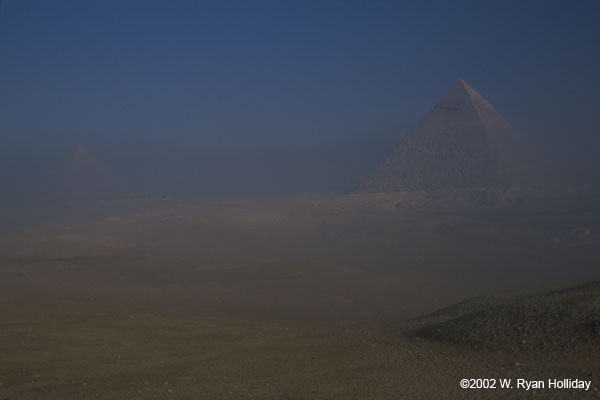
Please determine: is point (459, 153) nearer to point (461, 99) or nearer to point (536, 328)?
point (461, 99)

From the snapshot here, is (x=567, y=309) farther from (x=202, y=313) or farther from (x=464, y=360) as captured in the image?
(x=202, y=313)

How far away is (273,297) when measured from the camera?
18.0 m

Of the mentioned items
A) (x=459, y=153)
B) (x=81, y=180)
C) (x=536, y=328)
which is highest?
(x=81, y=180)

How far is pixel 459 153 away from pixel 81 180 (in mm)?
65606

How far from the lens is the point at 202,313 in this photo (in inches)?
565

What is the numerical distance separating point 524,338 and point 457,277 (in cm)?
1595

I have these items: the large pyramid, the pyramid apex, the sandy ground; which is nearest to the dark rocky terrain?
the sandy ground

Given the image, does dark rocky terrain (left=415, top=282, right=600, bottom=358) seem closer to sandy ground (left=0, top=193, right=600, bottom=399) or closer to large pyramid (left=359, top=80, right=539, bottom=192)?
sandy ground (left=0, top=193, right=600, bottom=399)

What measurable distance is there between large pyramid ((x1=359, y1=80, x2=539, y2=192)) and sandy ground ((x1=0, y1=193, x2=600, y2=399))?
50.6 feet

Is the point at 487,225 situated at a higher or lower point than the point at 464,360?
higher

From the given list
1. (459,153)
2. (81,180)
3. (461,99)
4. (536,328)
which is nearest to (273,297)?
(536,328)

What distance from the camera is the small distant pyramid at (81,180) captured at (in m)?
88.1

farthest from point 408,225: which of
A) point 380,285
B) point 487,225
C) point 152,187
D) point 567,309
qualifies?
point 152,187

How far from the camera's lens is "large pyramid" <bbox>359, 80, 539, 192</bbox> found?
213 ft
